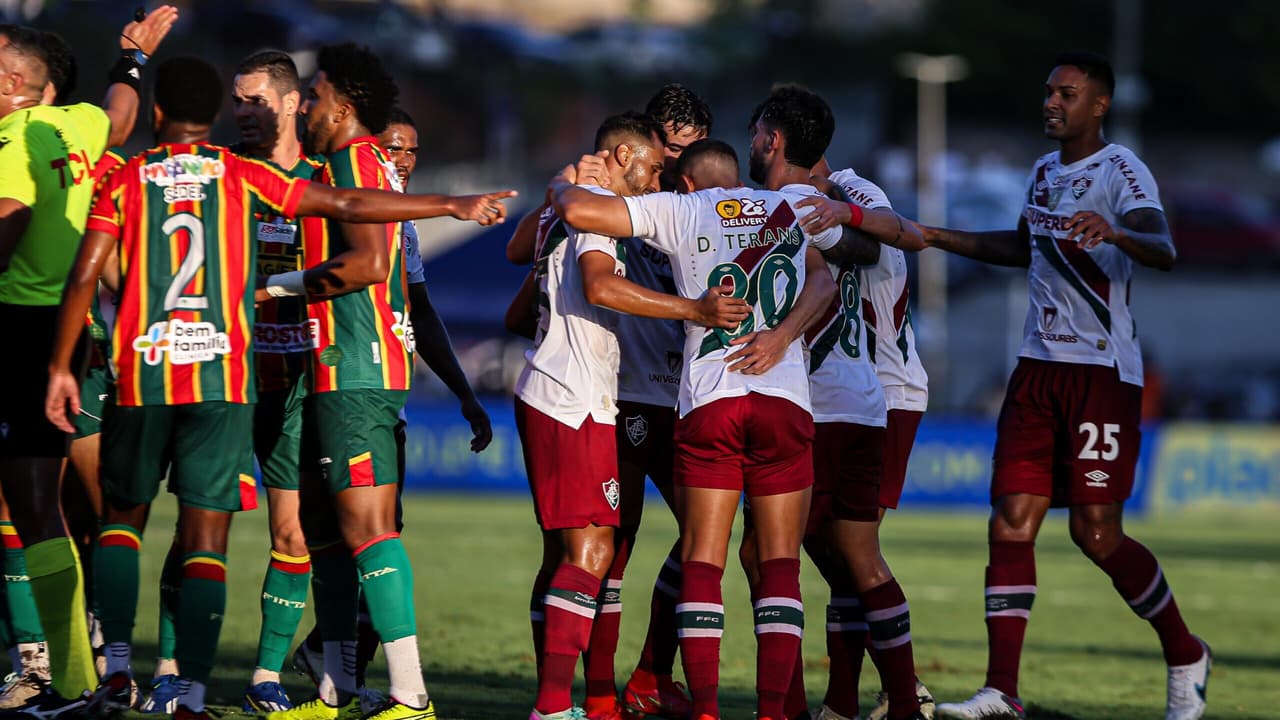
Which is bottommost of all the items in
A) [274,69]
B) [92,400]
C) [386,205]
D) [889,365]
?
[92,400]

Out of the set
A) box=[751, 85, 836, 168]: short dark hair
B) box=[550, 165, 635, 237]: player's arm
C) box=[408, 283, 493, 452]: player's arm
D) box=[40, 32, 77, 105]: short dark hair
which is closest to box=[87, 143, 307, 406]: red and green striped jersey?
box=[550, 165, 635, 237]: player's arm

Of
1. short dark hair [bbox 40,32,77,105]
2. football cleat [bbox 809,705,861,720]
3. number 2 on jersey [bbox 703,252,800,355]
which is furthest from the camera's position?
football cleat [bbox 809,705,861,720]

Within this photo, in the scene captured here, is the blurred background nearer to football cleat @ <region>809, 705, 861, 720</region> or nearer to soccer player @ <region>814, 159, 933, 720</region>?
soccer player @ <region>814, 159, 933, 720</region>

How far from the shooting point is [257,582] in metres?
13.7

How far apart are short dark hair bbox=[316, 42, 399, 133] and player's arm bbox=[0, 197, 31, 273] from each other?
1.42 m

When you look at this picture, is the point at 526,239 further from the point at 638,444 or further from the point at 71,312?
the point at 71,312

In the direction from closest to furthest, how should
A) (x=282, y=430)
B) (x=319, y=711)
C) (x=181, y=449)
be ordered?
(x=181, y=449)
(x=319, y=711)
(x=282, y=430)

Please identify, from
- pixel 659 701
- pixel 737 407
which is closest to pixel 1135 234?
pixel 737 407

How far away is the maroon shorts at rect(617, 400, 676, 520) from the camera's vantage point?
297 inches

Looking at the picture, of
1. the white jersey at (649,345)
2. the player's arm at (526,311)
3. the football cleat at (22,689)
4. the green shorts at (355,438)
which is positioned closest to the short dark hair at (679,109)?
the white jersey at (649,345)

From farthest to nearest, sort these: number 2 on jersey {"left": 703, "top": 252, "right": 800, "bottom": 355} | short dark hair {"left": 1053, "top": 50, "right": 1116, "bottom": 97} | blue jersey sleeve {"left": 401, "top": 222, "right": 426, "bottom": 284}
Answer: short dark hair {"left": 1053, "top": 50, "right": 1116, "bottom": 97}
blue jersey sleeve {"left": 401, "top": 222, "right": 426, "bottom": 284}
number 2 on jersey {"left": 703, "top": 252, "right": 800, "bottom": 355}

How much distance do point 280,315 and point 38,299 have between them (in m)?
1.02

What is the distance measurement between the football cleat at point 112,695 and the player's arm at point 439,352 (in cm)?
197

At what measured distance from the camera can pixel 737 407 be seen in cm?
671
